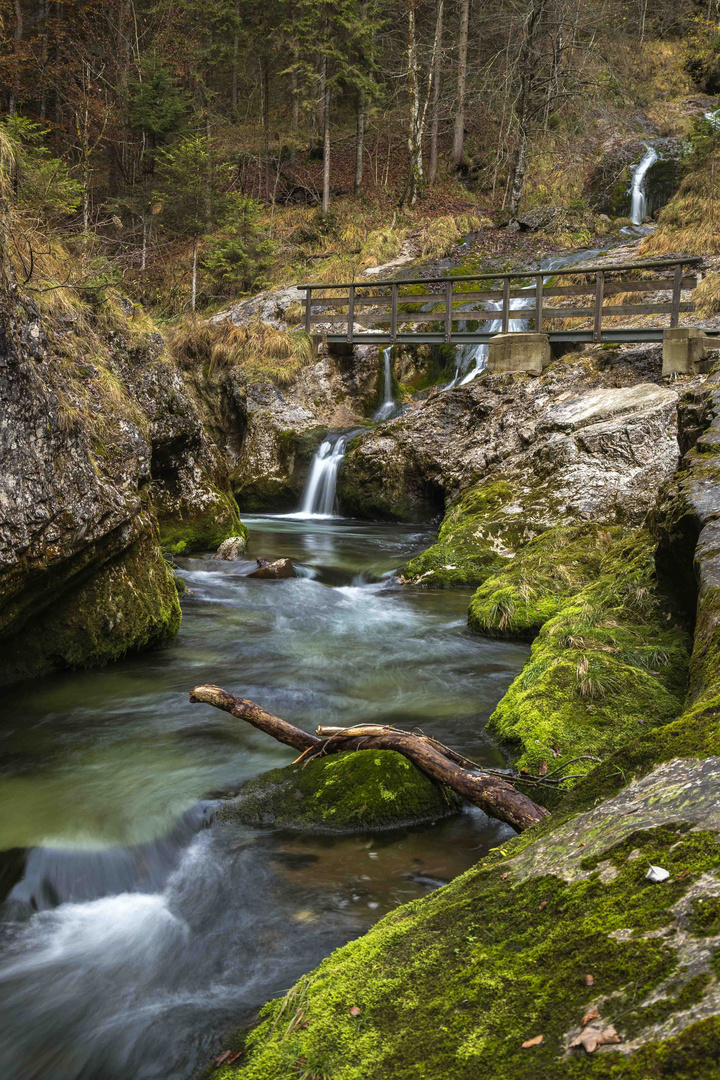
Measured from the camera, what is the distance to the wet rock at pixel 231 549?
35.3 feet

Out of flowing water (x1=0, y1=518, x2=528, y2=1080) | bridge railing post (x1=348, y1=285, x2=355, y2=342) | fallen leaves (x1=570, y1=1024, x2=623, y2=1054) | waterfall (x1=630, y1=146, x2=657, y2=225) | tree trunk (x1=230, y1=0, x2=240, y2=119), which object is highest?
tree trunk (x1=230, y1=0, x2=240, y2=119)

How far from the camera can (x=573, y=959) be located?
1.60 meters

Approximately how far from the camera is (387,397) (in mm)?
17797

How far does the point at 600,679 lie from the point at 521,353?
34.7 feet

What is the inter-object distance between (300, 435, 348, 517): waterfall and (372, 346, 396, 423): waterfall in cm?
172

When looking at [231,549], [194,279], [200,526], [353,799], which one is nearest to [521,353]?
[231,549]

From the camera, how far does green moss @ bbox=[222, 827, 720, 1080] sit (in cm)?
139

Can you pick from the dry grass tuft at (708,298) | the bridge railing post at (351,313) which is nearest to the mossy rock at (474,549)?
the dry grass tuft at (708,298)

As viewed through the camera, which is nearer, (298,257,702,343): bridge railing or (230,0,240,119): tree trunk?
(298,257,702,343): bridge railing

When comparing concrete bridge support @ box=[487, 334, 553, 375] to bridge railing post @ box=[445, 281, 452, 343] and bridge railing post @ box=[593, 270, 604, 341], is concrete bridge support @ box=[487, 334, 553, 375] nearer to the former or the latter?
bridge railing post @ box=[593, 270, 604, 341]

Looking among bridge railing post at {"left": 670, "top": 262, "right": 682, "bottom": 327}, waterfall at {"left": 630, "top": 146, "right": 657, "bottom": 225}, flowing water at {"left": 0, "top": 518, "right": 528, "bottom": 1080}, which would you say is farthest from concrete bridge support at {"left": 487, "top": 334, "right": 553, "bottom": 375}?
waterfall at {"left": 630, "top": 146, "right": 657, "bottom": 225}

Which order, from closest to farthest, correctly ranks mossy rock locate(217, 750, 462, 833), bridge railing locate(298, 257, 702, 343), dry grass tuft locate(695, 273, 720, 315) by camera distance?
mossy rock locate(217, 750, 462, 833), bridge railing locate(298, 257, 702, 343), dry grass tuft locate(695, 273, 720, 315)

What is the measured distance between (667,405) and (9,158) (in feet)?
28.1

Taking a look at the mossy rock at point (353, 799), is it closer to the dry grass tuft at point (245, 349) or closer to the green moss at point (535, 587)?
the green moss at point (535, 587)
